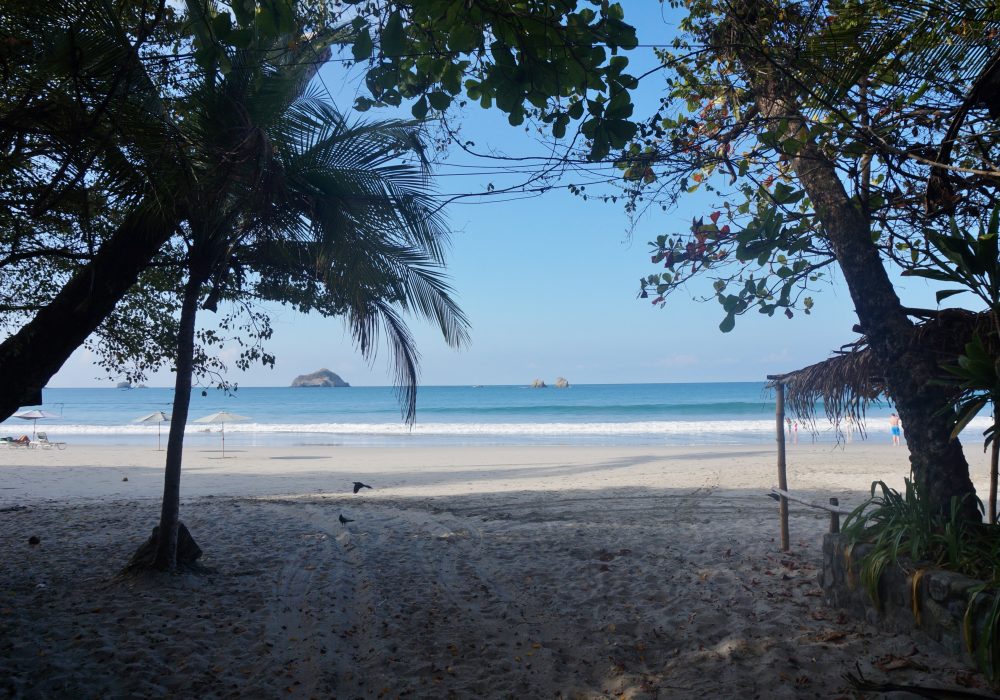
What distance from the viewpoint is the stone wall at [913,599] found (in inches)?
137

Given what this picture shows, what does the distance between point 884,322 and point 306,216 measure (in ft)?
14.9

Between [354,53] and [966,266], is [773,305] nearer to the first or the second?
[966,266]

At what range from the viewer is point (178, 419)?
545cm

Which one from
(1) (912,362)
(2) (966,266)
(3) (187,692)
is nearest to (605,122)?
(2) (966,266)

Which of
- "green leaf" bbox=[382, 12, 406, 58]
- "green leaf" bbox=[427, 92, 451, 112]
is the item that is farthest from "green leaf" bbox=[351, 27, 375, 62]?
"green leaf" bbox=[427, 92, 451, 112]

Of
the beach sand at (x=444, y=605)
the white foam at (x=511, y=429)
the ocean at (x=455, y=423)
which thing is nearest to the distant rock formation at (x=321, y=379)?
the ocean at (x=455, y=423)

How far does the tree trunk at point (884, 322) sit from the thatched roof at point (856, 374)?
0.13 m

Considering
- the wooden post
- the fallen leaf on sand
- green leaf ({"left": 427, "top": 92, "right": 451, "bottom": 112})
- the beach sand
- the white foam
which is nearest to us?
green leaf ({"left": 427, "top": 92, "right": 451, "bottom": 112})

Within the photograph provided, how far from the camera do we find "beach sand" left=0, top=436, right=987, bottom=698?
3766 mm

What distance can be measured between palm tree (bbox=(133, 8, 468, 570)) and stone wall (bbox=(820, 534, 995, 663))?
354cm

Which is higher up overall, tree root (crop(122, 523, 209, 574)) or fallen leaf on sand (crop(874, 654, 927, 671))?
tree root (crop(122, 523, 209, 574))

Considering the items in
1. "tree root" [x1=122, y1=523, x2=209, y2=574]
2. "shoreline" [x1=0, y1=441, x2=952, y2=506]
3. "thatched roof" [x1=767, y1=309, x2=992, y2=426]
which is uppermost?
"thatched roof" [x1=767, y1=309, x2=992, y2=426]

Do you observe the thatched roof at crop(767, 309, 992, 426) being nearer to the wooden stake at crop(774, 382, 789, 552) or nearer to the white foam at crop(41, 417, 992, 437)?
the wooden stake at crop(774, 382, 789, 552)

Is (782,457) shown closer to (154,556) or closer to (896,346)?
(896,346)
